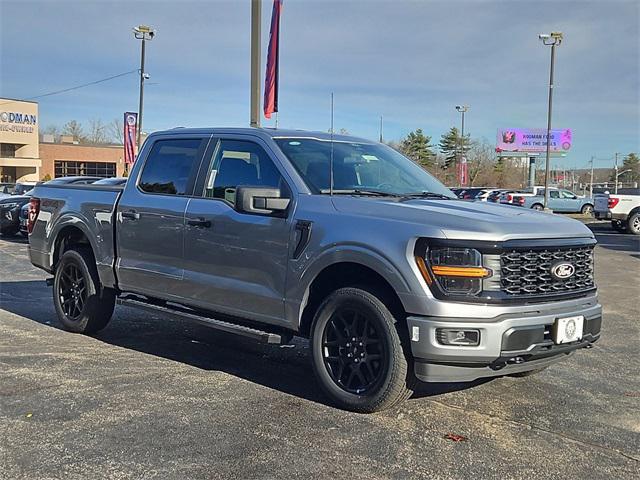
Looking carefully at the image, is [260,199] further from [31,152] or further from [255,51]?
[31,152]

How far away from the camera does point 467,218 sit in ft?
14.0

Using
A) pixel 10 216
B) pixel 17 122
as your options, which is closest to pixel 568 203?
pixel 10 216

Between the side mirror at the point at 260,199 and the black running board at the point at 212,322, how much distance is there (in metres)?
0.92

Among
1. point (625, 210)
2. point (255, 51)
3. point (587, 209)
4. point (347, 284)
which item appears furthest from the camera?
point (587, 209)

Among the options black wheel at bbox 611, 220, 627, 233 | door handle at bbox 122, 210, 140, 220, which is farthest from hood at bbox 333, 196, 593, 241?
black wheel at bbox 611, 220, 627, 233

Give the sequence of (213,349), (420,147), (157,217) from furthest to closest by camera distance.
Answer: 1. (420,147)
2. (213,349)
3. (157,217)

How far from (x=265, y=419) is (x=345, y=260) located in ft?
3.81

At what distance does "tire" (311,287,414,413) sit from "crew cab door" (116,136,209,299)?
161 cm

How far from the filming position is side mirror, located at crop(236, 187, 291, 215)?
15.9 ft

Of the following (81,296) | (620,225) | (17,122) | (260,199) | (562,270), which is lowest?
(81,296)

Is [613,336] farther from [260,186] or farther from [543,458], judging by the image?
[260,186]

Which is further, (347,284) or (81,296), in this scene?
(81,296)

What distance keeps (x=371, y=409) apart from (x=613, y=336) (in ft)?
13.0

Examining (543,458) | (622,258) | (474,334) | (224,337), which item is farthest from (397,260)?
(622,258)
